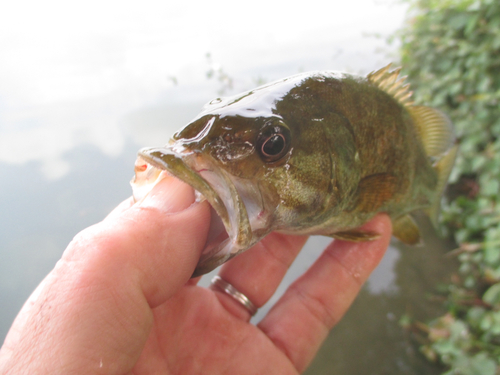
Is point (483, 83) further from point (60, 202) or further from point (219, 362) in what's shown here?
point (60, 202)

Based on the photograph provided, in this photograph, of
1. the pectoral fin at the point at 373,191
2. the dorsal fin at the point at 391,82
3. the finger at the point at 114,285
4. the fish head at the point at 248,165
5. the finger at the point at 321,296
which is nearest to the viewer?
the finger at the point at 114,285

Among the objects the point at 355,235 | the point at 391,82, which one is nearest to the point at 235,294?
the point at 355,235

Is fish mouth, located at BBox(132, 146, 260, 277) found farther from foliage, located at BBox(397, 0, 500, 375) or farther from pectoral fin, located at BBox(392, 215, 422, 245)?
foliage, located at BBox(397, 0, 500, 375)

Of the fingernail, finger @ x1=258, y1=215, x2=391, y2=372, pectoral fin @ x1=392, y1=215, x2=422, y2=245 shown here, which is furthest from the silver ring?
pectoral fin @ x1=392, y1=215, x2=422, y2=245

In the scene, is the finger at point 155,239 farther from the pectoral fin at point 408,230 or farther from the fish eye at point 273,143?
the pectoral fin at point 408,230

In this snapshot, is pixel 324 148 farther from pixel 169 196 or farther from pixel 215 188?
pixel 169 196

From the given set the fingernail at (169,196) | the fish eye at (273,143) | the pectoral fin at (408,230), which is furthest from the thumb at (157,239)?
the pectoral fin at (408,230)

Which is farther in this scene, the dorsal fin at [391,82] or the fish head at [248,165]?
the dorsal fin at [391,82]
